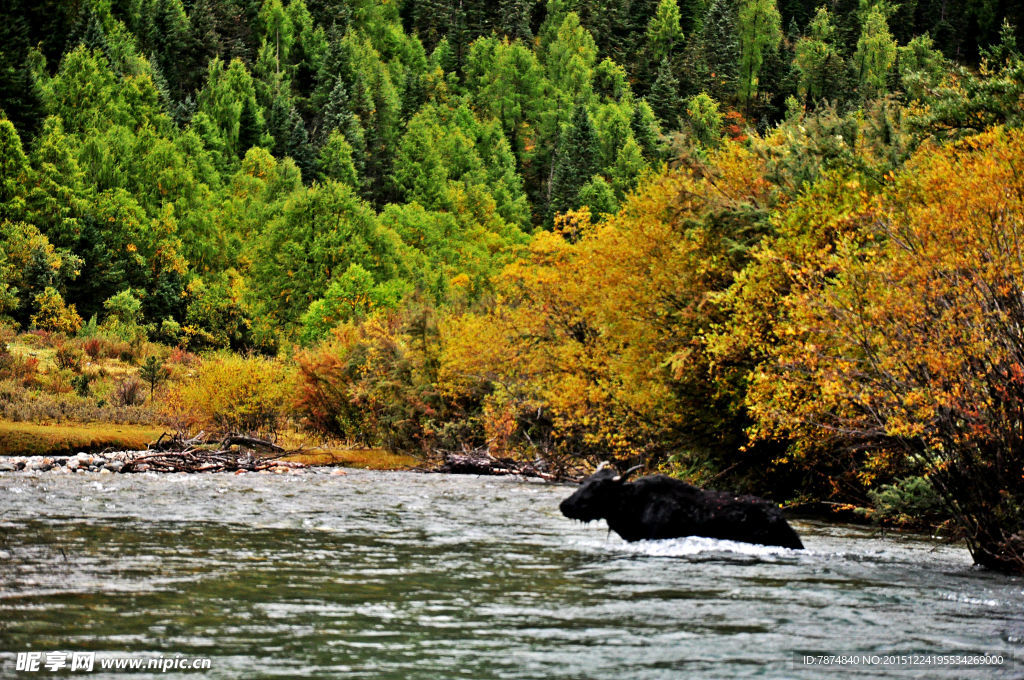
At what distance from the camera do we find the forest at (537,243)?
19.3 metres

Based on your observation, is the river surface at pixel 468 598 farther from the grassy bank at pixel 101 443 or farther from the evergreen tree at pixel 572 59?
the evergreen tree at pixel 572 59

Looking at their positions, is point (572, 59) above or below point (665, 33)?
below

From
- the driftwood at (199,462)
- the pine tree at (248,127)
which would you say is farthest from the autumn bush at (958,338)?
the pine tree at (248,127)

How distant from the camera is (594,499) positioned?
22.0 meters

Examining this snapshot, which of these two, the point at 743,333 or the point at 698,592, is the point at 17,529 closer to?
the point at 698,592

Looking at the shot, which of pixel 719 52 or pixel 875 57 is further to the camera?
pixel 719 52

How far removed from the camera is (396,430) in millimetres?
50094

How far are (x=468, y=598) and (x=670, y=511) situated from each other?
803cm

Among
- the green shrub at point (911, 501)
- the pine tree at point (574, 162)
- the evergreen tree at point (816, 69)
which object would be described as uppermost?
the evergreen tree at point (816, 69)

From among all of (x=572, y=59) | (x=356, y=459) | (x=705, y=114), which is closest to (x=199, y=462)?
(x=356, y=459)

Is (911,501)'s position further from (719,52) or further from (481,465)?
(719,52)

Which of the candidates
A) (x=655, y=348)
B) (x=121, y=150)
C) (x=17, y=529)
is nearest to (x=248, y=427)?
A: (x=655, y=348)

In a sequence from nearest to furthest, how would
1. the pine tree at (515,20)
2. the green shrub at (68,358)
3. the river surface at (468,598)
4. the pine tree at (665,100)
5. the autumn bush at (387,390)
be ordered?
the river surface at (468,598), the autumn bush at (387,390), the green shrub at (68,358), the pine tree at (665,100), the pine tree at (515,20)

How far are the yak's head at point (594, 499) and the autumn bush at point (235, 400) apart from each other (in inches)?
1193
